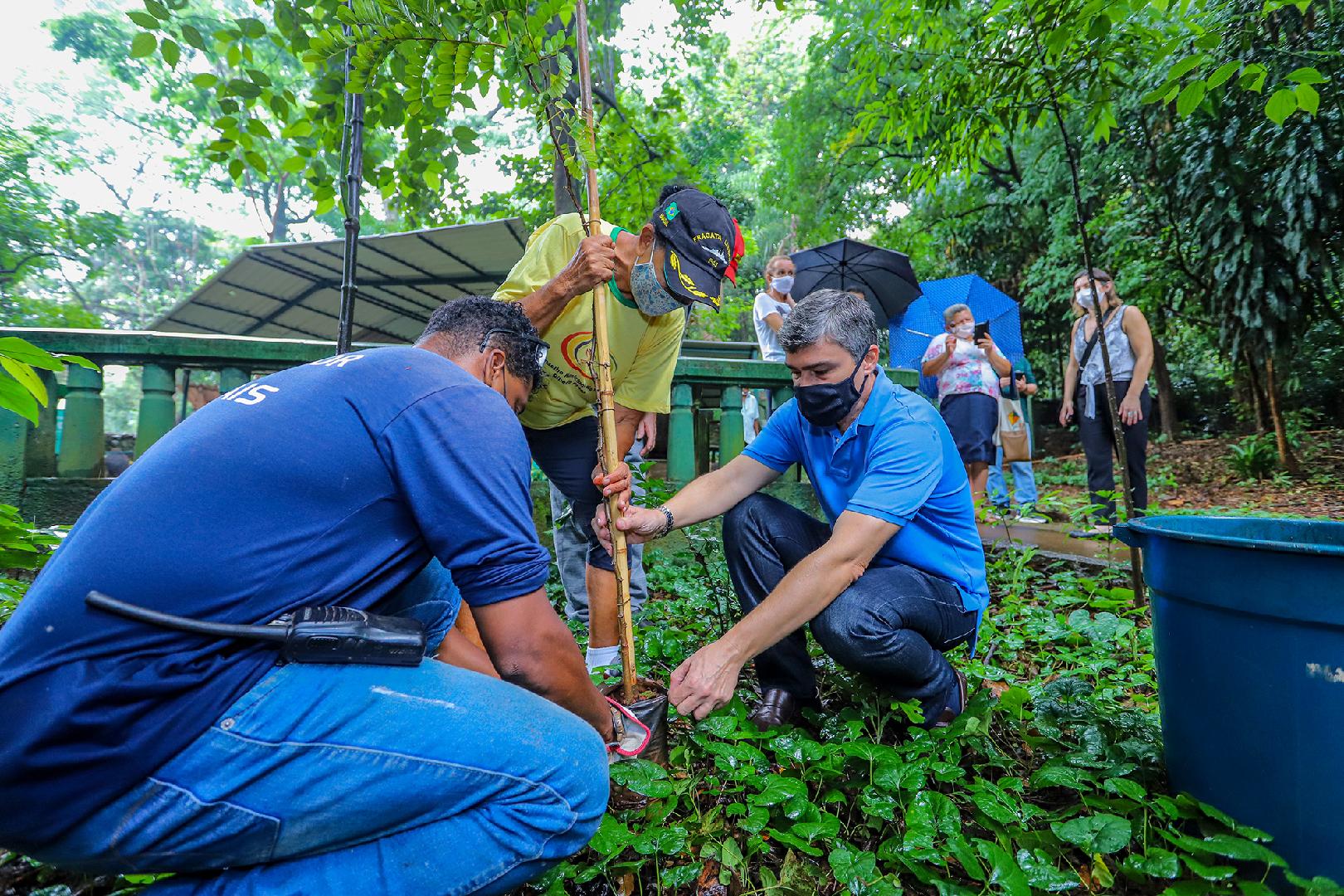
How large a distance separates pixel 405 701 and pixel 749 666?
1889 millimetres

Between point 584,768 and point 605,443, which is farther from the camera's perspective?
point 605,443

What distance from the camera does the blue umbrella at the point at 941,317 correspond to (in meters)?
8.09

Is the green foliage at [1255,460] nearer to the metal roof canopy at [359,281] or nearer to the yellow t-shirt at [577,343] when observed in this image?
the yellow t-shirt at [577,343]

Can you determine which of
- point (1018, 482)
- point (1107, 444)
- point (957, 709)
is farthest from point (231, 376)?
point (1018, 482)

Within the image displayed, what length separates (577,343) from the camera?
282 centimetres

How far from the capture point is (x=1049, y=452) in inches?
547

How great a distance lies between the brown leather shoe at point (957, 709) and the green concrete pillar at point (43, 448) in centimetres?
434

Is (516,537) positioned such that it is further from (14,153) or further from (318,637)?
(14,153)

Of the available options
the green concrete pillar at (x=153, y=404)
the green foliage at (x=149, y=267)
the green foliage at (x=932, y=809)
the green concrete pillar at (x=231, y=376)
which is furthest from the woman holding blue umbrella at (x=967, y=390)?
the green foliage at (x=149, y=267)

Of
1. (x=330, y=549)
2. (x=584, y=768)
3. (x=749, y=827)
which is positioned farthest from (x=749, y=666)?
(x=330, y=549)

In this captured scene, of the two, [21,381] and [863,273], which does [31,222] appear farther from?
[21,381]

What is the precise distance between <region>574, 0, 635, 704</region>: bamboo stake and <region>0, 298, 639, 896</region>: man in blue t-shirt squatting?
0.58m

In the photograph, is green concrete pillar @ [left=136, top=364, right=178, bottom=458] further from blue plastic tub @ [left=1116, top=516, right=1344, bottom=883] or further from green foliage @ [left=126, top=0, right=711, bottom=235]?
blue plastic tub @ [left=1116, top=516, right=1344, bottom=883]

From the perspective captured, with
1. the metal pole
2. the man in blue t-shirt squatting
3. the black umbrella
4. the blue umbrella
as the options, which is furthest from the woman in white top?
the man in blue t-shirt squatting
